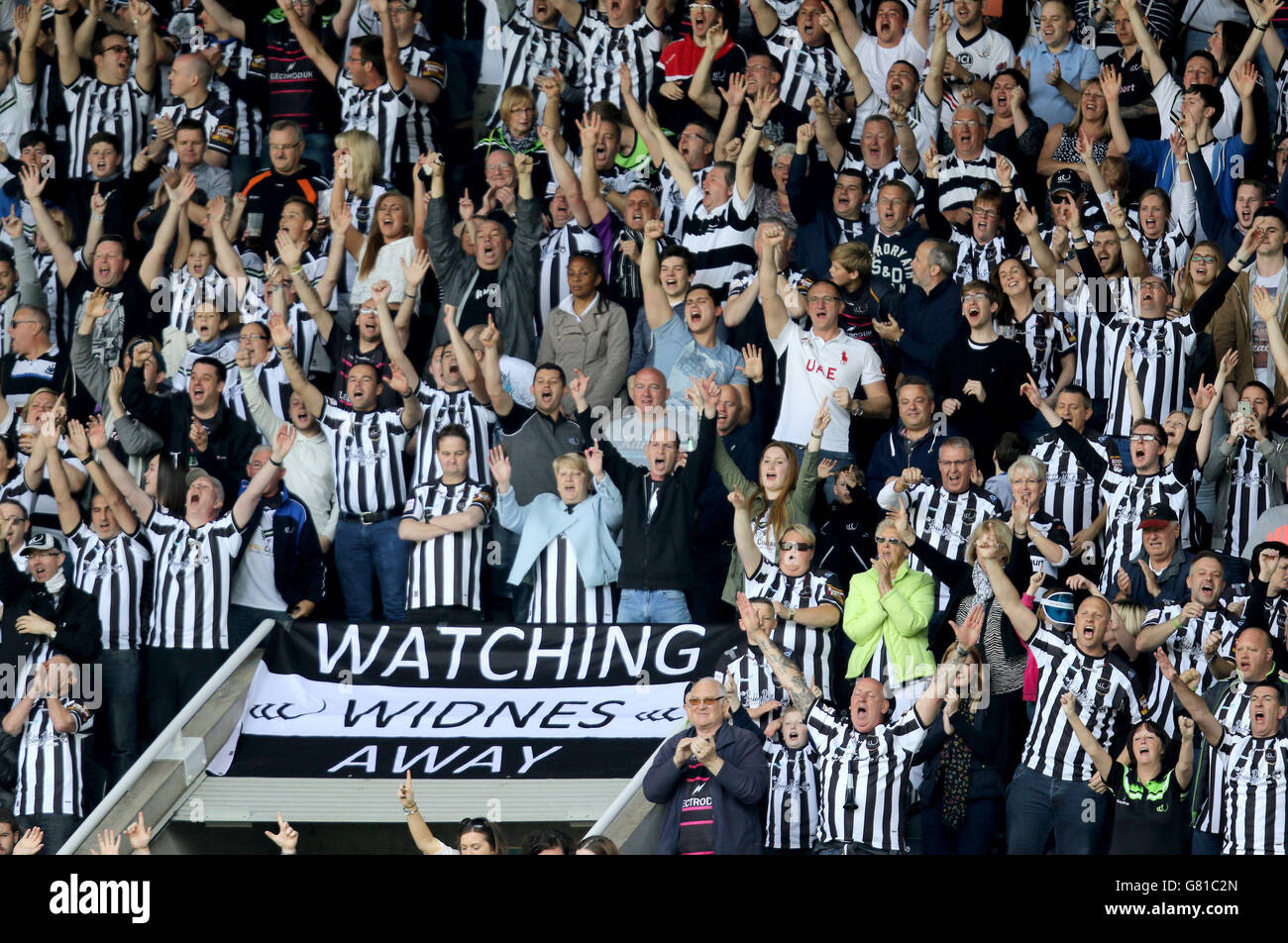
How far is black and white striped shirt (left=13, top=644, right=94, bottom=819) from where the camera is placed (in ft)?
40.2

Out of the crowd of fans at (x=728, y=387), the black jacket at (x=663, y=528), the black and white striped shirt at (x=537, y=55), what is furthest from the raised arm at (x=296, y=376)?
the black and white striped shirt at (x=537, y=55)

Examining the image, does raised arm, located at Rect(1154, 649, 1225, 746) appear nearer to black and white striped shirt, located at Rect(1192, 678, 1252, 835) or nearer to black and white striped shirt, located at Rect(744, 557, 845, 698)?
black and white striped shirt, located at Rect(1192, 678, 1252, 835)

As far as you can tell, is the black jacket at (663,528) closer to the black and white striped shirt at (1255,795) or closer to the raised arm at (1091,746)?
the raised arm at (1091,746)

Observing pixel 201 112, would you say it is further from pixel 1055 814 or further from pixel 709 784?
pixel 1055 814

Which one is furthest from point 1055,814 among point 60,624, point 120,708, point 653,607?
point 60,624

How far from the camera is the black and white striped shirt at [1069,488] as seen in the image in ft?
42.2

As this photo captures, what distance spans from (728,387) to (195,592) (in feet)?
10.3

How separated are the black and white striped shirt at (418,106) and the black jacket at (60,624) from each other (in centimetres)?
435

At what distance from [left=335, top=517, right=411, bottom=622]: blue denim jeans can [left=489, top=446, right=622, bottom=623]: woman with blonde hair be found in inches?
29.6
